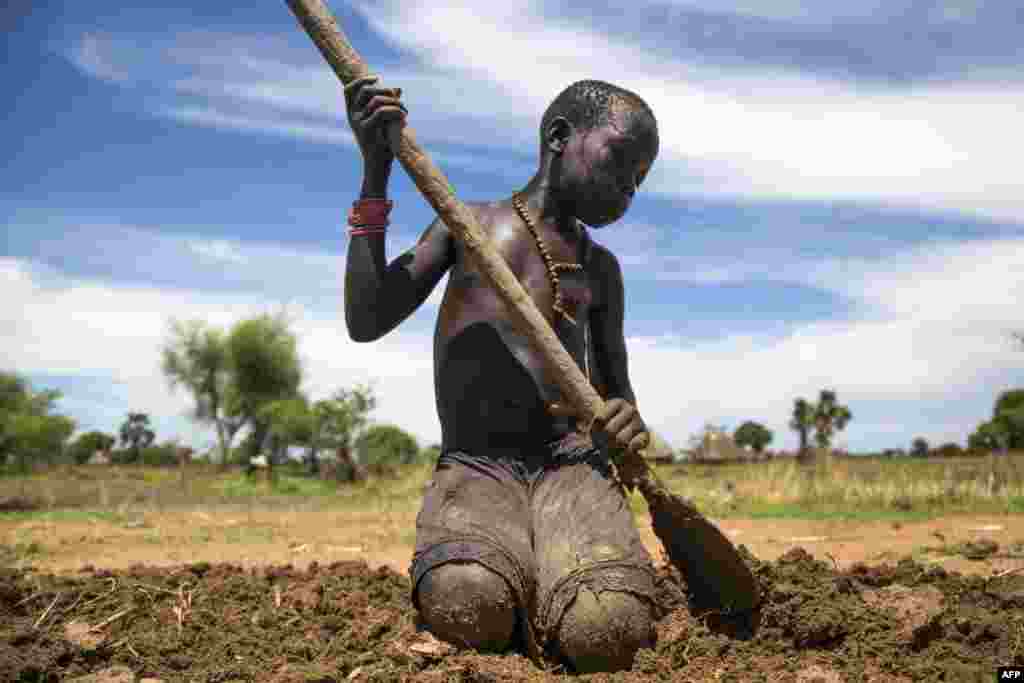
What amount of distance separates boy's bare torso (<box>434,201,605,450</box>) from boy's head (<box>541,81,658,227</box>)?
20 cm

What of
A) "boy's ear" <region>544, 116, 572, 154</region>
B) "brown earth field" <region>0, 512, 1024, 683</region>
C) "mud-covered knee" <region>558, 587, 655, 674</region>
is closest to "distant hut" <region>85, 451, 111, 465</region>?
"brown earth field" <region>0, 512, 1024, 683</region>

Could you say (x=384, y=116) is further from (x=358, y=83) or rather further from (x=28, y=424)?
(x=28, y=424)

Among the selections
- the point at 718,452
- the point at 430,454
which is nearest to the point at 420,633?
the point at 430,454

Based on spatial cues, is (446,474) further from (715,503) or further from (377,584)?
(715,503)

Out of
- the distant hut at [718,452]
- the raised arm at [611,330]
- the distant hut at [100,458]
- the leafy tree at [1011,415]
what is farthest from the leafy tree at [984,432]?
the distant hut at [100,458]

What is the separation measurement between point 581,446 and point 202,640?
5.44ft

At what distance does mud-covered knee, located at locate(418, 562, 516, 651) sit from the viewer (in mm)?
3426

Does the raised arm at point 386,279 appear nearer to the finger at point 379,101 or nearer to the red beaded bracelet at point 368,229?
the red beaded bracelet at point 368,229

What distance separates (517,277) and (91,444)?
4663 centimetres

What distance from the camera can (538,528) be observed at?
3785 mm

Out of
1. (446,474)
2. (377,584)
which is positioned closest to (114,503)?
(377,584)

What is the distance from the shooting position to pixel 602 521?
3.73m

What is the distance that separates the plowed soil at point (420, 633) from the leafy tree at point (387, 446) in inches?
640

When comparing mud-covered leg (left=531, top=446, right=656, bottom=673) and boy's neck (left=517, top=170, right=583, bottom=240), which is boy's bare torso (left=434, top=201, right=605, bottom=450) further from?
mud-covered leg (left=531, top=446, right=656, bottom=673)
